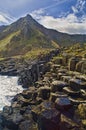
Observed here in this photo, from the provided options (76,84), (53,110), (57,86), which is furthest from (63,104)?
(57,86)

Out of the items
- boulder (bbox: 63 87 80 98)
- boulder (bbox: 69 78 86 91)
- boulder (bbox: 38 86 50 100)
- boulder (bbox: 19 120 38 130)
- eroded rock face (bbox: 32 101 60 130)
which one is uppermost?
boulder (bbox: 69 78 86 91)

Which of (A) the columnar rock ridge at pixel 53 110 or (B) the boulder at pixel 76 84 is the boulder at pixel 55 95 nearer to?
(A) the columnar rock ridge at pixel 53 110

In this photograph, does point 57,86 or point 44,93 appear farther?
point 44,93

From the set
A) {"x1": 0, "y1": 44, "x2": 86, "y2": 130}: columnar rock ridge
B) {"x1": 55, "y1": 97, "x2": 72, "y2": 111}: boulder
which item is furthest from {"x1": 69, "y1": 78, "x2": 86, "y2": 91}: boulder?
{"x1": 55, "y1": 97, "x2": 72, "y2": 111}: boulder

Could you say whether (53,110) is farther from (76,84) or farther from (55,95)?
(76,84)

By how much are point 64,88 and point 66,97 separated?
5292 mm

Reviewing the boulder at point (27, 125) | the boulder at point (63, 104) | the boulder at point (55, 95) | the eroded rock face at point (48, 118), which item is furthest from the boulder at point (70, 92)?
the boulder at point (27, 125)

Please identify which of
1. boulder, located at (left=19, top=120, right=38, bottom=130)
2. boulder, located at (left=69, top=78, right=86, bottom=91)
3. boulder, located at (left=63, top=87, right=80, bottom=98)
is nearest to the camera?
boulder, located at (left=19, top=120, right=38, bottom=130)

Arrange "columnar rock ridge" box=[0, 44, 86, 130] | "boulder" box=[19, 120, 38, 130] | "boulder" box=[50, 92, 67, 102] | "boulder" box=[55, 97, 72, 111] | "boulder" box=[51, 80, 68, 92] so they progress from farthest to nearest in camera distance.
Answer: "boulder" box=[51, 80, 68, 92]
"boulder" box=[50, 92, 67, 102]
"boulder" box=[19, 120, 38, 130]
"boulder" box=[55, 97, 72, 111]
"columnar rock ridge" box=[0, 44, 86, 130]

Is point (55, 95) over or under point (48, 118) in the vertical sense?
over

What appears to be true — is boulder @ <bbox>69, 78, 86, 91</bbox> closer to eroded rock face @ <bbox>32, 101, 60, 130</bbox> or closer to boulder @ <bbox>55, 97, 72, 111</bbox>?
boulder @ <bbox>55, 97, 72, 111</bbox>

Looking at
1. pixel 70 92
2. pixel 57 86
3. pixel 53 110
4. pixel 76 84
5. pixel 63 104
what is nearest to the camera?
pixel 53 110

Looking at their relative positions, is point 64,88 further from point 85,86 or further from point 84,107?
point 84,107

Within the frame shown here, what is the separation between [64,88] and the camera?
233 feet
